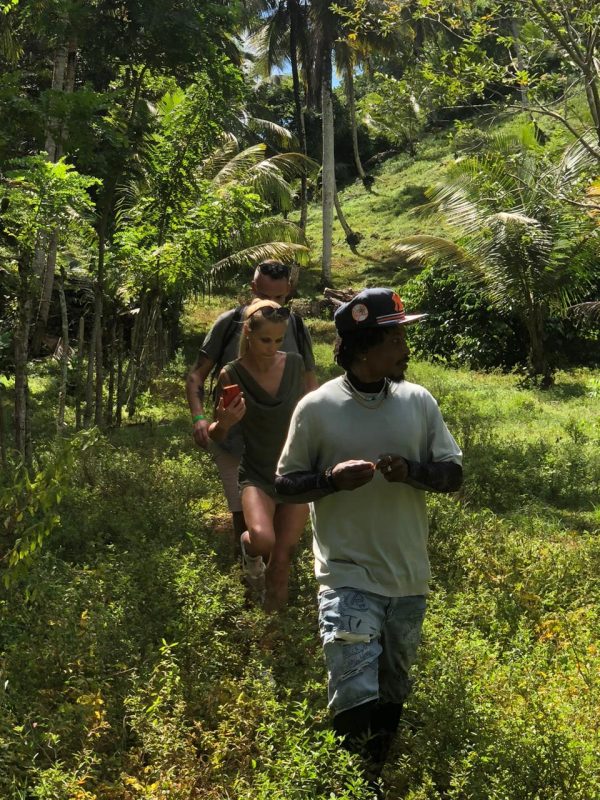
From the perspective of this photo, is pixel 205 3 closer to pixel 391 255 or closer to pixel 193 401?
pixel 193 401

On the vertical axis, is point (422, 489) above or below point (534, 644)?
above

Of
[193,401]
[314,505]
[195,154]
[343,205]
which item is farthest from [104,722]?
[343,205]

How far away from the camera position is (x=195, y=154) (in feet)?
35.5

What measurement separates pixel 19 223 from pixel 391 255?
25.6 meters

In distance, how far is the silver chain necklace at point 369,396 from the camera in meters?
3.25

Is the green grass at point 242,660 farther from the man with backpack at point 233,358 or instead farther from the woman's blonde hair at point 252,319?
the woman's blonde hair at point 252,319

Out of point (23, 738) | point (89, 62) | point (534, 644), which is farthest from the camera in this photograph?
point (89, 62)

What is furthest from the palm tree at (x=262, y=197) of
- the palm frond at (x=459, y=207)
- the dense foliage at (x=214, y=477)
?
the palm frond at (x=459, y=207)

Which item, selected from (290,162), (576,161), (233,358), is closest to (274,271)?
(233,358)

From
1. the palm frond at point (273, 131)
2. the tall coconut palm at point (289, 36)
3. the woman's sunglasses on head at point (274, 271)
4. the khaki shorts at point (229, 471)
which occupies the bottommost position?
the khaki shorts at point (229, 471)

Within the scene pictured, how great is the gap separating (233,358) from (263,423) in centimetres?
73

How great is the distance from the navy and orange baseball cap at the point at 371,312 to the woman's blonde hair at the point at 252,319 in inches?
56.8

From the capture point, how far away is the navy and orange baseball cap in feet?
10.6

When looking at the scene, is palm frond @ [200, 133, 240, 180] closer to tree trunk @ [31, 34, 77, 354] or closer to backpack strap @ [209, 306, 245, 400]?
tree trunk @ [31, 34, 77, 354]
